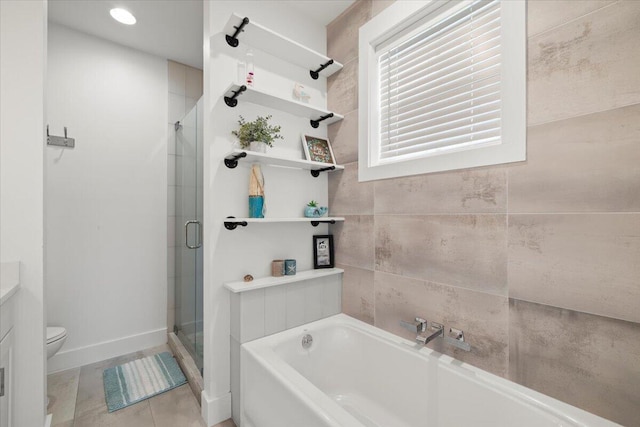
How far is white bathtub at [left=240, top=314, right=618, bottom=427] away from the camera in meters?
1.08

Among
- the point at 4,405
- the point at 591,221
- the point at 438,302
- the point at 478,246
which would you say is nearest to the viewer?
the point at 591,221

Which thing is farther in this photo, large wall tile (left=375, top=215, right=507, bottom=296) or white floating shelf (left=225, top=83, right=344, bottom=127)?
white floating shelf (left=225, top=83, right=344, bottom=127)

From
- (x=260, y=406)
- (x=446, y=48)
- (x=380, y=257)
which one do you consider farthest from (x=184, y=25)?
(x=260, y=406)

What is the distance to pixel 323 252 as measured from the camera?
2061 millimetres

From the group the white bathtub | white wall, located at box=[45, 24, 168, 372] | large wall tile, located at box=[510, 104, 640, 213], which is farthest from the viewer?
white wall, located at box=[45, 24, 168, 372]

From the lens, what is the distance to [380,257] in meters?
1.78

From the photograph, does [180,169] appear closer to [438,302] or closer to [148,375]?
[148,375]

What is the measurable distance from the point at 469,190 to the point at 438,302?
597mm

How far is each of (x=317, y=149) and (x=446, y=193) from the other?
0.97 metres

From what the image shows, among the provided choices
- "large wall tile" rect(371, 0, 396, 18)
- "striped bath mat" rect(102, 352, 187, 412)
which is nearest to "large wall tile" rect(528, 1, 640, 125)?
"large wall tile" rect(371, 0, 396, 18)

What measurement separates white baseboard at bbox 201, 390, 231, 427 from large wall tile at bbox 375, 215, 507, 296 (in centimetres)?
119

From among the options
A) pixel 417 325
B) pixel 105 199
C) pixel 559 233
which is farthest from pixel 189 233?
pixel 559 233

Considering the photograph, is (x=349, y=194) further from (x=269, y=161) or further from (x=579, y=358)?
(x=579, y=358)

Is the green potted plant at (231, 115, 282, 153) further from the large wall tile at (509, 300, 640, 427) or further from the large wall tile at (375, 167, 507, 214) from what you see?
the large wall tile at (509, 300, 640, 427)
